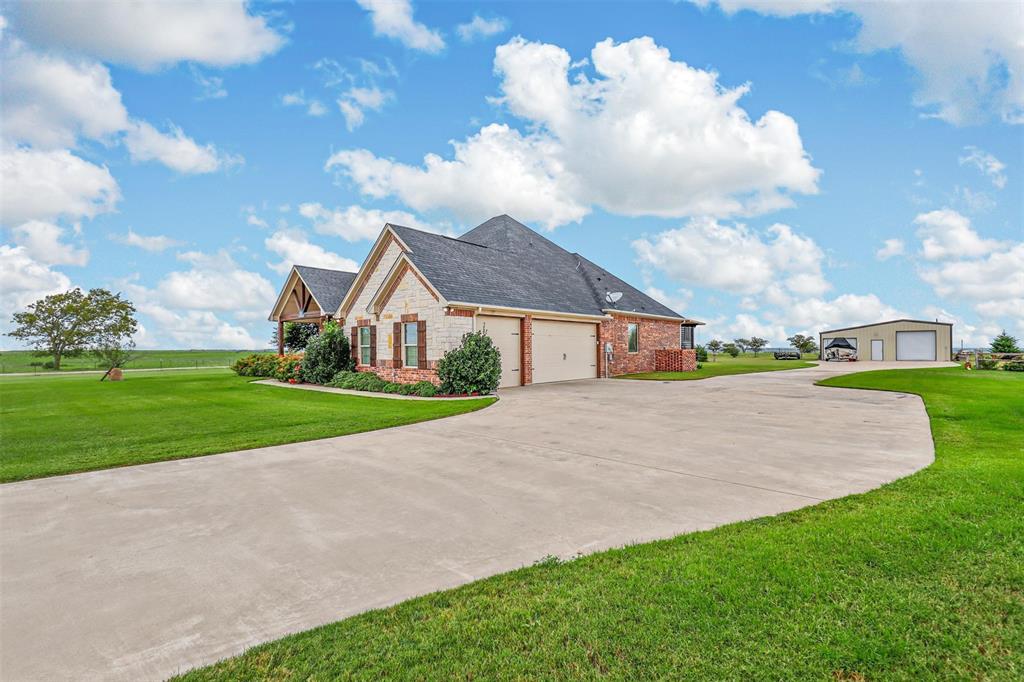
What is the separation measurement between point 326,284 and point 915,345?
4722 centimetres

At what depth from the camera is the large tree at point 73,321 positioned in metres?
38.5

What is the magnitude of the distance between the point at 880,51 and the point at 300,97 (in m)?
17.4

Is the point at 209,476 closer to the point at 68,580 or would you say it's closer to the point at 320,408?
the point at 68,580

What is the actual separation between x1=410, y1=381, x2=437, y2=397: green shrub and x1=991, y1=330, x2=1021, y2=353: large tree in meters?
38.1

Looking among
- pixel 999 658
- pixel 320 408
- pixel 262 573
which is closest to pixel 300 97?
pixel 320 408

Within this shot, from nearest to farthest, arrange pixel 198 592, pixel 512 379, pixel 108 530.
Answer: pixel 198 592
pixel 108 530
pixel 512 379

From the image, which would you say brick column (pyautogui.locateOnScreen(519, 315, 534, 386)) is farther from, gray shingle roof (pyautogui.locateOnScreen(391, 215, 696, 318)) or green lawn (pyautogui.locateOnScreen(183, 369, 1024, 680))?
green lawn (pyautogui.locateOnScreen(183, 369, 1024, 680))

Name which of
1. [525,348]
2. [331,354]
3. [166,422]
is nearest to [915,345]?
[525,348]

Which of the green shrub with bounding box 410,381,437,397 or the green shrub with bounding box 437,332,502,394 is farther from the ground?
the green shrub with bounding box 437,332,502,394

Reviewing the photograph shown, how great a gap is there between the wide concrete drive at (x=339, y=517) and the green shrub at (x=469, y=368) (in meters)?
6.30

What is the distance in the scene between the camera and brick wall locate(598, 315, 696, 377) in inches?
853

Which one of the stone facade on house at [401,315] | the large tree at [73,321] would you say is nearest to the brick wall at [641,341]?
the stone facade on house at [401,315]

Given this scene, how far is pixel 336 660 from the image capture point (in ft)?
7.60

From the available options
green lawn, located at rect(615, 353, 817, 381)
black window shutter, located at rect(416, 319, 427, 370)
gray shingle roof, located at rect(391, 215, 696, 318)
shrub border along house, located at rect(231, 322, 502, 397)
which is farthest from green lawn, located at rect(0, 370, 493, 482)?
green lawn, located at rect(615, 353, 817, 381)
